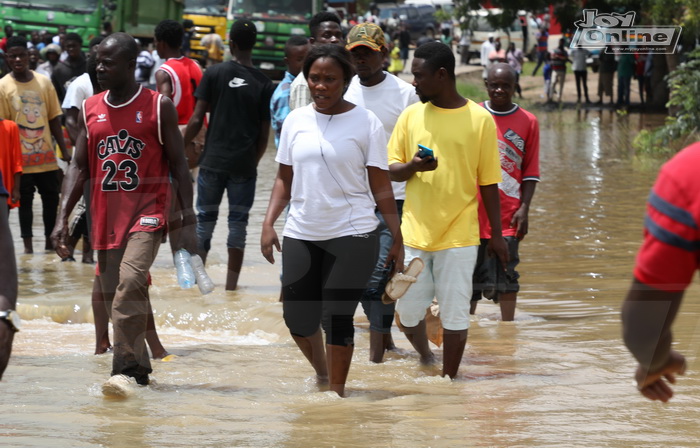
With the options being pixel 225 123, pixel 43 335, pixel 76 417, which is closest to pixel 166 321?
pixel 43 335

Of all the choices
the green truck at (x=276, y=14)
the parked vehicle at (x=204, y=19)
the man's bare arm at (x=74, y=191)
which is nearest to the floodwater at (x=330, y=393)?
the man's bare arm at (x=74, y=191)

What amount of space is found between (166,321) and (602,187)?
7678 millimetres

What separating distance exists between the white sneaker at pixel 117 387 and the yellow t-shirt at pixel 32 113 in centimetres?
447

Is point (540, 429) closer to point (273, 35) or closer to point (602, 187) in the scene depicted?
point (602, 187)

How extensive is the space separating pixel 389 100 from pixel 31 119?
430cm

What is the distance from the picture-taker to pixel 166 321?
8.12 m

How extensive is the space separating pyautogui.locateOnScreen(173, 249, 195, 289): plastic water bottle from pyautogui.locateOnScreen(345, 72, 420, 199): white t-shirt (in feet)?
4.30

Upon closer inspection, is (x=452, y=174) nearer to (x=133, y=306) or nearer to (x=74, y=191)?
(x=133, y=306)

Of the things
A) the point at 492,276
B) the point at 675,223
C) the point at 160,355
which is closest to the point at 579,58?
the point at 492,276

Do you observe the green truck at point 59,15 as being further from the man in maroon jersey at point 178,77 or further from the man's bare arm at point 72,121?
the man in maroon jersey at point 178,77

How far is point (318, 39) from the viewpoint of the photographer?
7.75m

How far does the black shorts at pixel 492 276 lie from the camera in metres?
7.05

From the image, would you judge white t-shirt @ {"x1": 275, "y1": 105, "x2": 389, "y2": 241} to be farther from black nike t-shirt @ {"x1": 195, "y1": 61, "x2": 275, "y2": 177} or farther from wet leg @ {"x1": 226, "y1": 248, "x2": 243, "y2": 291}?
wet leg @ {"x1": 226, "y1": 248, "x2": 243, "y2": 291}

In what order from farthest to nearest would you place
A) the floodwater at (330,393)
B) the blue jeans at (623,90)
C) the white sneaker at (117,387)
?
the blue jeans at (623,90)
the white sneaker at (117,387)
the floodwater at (330,393)
